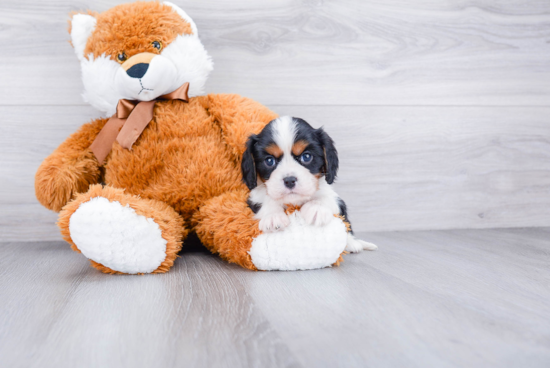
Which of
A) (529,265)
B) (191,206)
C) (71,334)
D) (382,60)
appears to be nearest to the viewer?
(71,334)

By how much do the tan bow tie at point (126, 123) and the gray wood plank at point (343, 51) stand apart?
35 centimetres

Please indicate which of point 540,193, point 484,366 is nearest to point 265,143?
point 484,366

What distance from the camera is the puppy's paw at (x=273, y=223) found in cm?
117

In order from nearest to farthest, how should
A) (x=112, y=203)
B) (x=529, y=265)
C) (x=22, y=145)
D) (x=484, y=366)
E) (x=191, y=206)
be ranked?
(x=484, y=366), (x=112, y=203), (x=529, y=265), (x=191, y=206), (x=22, y=145)

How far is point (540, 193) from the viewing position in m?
2.02

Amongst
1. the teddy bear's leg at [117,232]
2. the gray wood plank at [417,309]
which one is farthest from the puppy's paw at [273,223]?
the teddy bear's leg at [117,232]

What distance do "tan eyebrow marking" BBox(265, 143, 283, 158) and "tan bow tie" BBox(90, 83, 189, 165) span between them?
40 cm

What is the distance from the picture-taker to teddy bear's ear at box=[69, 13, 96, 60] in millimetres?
1396

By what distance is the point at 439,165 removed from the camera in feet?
6.29

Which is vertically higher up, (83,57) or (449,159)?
(83,57)

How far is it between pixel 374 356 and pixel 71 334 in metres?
0.52

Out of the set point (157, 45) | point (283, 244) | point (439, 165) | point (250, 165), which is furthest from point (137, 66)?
point (439, 165)

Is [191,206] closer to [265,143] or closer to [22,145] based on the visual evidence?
[265,143]

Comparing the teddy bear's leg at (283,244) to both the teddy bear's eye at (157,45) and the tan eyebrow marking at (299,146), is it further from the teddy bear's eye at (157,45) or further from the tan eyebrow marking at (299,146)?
the teddy bear's eye at (157,45)
